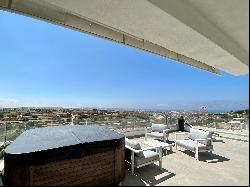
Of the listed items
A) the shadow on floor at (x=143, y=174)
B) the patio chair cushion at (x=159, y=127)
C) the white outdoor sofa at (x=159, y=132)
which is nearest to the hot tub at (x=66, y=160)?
the shadow on floor at (x=143, y=174)

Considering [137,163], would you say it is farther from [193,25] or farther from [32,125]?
[32,125]

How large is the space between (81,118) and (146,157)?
3.70 m

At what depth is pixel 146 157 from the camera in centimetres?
353

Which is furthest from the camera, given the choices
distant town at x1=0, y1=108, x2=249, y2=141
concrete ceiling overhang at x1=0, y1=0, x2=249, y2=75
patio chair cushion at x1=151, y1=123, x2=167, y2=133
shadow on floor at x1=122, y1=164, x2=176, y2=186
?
patio chair cushion at x1=151, y1=123, x2=167, y2=133

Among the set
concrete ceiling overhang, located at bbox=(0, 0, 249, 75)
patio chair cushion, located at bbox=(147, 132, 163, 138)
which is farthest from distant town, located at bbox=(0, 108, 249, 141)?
concrete ceiling overhang, located at bbox=(0, 0, 249, 75)

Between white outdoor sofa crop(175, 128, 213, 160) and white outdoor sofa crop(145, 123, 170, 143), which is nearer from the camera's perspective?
white outdoor sofa crop(175, 128, 213, 160)

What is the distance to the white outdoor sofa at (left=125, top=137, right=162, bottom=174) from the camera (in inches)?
134

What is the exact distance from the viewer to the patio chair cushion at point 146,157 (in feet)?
11.2

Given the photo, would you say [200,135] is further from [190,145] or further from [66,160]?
[66,160]

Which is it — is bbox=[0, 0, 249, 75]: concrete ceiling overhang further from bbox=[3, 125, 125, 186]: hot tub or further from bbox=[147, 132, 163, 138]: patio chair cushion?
bbox=[147, 132, 163, 138]: patio chair cushion

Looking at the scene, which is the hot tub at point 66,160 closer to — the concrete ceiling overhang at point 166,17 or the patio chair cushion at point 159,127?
the concrete ceiling overhang at point 166,17

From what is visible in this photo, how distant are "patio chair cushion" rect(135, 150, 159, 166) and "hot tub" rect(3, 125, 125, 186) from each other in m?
0.37

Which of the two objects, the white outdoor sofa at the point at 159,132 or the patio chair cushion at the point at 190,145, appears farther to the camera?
the white outdoor sofa at the point at 159,132

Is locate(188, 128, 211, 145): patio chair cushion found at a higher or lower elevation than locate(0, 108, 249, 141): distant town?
lower
